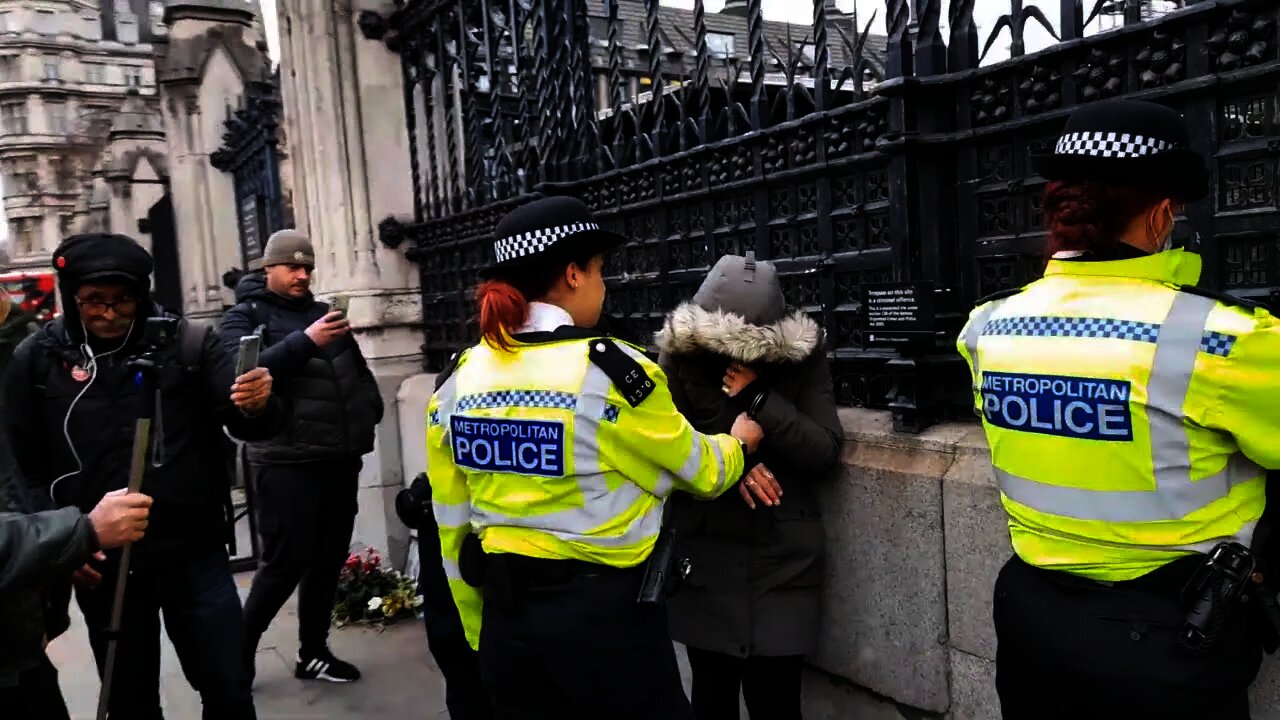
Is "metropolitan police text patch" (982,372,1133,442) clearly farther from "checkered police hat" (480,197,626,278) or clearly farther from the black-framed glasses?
the black-framed glasses

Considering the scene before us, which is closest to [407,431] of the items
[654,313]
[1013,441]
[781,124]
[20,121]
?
[654,313]

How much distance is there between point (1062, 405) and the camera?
1.92 metres

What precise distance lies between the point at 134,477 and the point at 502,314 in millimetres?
1317

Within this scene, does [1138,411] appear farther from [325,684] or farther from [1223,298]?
[325,684]

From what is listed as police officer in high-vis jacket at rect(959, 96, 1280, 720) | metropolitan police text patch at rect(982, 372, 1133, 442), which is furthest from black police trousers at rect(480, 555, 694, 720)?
metropolitan police text patch at rect(982, 372, 1133, 442)

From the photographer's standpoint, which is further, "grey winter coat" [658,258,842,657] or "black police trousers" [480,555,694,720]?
"grey winter coat" [658,258,842,657]

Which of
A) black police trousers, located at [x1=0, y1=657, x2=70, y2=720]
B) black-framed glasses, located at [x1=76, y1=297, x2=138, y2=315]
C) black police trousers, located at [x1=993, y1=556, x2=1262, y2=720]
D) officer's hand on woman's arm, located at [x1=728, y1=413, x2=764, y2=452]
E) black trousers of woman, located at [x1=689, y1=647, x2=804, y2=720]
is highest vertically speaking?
black-framed glasses, located at [x1=76, y1=297, x2=138, y2=315]

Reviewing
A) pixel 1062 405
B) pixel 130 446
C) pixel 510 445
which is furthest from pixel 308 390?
pixel 1062 405

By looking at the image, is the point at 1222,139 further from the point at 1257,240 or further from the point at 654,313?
the point at 654,313

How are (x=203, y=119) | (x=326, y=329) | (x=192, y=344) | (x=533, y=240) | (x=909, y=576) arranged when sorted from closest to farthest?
(x=533, y=240) < (x=909, y=576) < (x=192, y=344) < (x=326, y=329) < (x=203, y=119)

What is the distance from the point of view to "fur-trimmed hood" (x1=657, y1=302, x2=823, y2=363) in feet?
9.73

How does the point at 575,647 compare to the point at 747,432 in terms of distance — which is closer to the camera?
the point at 575,647

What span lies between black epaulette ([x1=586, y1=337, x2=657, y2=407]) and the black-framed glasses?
5.82 ft

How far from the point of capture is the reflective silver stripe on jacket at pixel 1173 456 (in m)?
1.78
